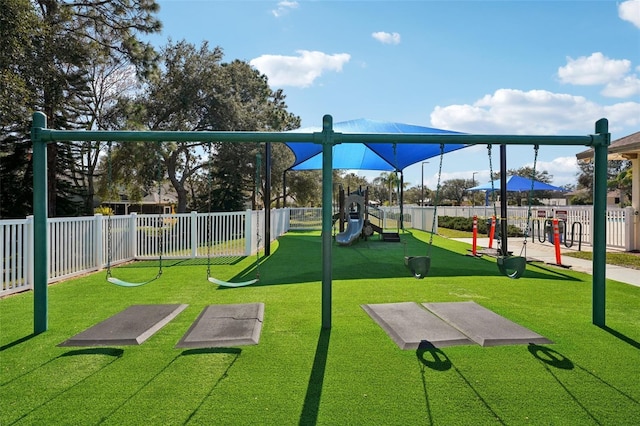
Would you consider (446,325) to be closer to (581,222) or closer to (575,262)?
(575,262)

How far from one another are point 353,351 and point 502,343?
4.77 ft

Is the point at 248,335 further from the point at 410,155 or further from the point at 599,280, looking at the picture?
the point at 410,155

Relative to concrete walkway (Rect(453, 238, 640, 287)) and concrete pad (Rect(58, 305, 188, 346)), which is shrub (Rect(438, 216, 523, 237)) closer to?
concrete walkway (Rect(453, 238, 640, 287))

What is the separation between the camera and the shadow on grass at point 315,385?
2.62 metres

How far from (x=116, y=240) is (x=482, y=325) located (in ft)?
26.6

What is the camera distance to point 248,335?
416cm

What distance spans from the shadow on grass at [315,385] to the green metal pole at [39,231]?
9.79 ft

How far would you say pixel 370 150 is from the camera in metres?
15.9

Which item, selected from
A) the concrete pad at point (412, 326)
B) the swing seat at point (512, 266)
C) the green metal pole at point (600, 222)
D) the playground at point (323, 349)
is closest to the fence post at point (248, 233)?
the playground at point (323, 349)

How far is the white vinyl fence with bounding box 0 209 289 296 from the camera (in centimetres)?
629

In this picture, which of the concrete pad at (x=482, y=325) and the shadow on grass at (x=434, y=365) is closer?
the shadow on grass at (x=434, y=365)

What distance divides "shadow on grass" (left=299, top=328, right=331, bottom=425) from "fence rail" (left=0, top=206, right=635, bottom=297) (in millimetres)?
2619

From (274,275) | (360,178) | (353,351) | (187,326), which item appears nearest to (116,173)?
(274,275)

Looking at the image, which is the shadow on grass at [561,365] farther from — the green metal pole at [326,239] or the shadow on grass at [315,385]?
the green metal pole at [326,239]
